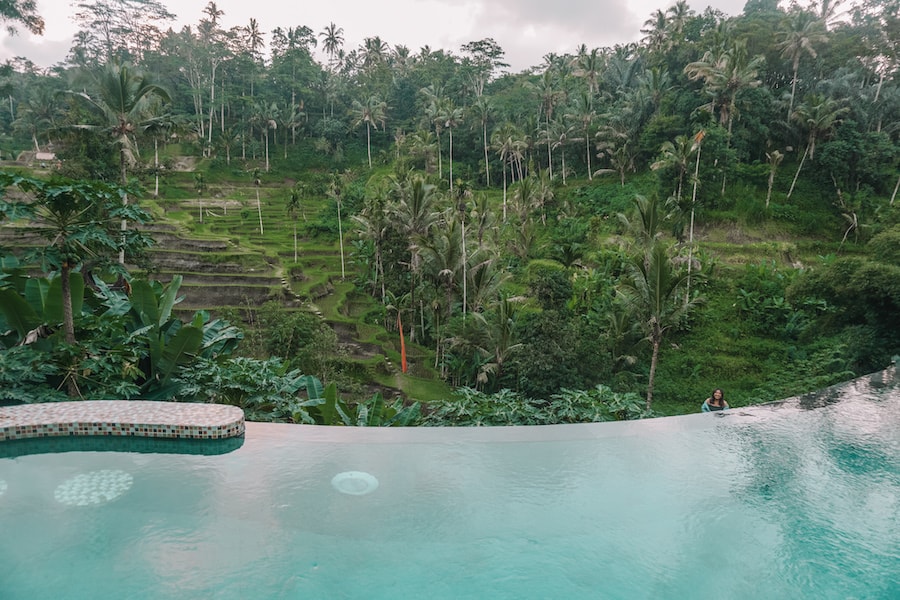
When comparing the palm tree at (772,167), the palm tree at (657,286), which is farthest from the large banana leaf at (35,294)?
the palm tree at (772,167)

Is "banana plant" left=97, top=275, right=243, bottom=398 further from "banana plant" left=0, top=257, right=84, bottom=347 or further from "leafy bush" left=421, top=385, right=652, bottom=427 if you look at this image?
"leafy bush" left=421, top=385, right=652, bottom=427

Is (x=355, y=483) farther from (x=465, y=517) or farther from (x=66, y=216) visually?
(x=66, y=216)

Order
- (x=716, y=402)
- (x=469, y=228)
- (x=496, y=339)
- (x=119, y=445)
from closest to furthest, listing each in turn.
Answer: (x=119, y=445) < (x=716, y=402) < (x=496, y=339) < (x=469, y=228)

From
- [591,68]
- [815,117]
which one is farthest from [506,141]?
[815,117]

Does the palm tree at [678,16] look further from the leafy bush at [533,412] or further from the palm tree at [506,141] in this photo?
the leafy bush at [533,412]

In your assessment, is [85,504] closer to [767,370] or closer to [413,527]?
[413,527]

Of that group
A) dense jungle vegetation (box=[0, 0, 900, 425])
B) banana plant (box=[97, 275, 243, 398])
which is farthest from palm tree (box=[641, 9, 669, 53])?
banana plant (box=[97, 275, 243, 398])
